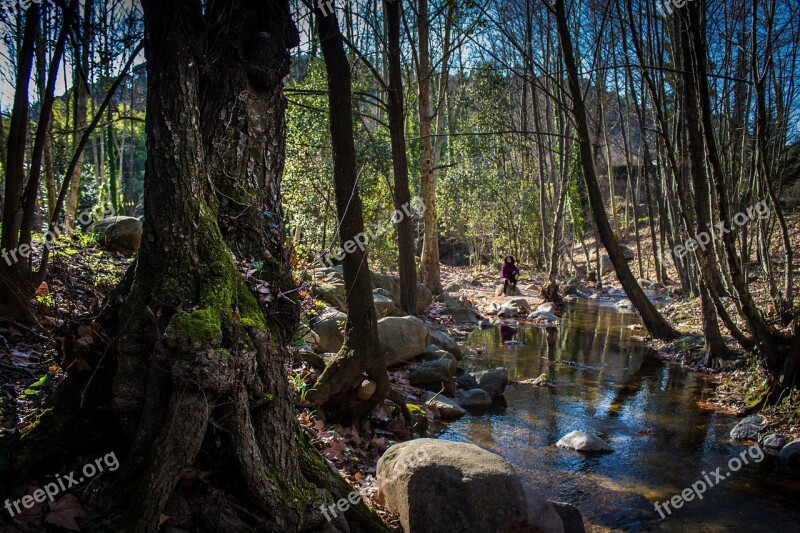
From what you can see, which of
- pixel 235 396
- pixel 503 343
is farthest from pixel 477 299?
pixel 235 396

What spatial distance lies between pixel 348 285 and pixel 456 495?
2.55 metres

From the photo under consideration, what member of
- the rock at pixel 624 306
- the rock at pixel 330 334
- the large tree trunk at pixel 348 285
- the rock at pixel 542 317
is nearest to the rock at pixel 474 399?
the rock at pixel 330 334

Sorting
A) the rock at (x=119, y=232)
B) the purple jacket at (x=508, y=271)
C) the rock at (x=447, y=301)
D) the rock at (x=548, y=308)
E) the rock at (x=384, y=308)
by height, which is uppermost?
the rock at (x=119, y=232)

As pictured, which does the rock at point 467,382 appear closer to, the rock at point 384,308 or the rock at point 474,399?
the rock at point 474,399

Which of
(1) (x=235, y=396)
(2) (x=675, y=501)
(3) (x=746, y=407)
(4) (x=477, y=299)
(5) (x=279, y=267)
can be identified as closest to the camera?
(1) (x=235, y=396)

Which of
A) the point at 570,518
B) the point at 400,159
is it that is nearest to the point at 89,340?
the point at 570,518

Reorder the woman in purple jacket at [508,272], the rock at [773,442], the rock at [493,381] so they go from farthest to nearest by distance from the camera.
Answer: the woman in purple jacket at [508,272] → the rock at [493,381] → the rock at [773,442]

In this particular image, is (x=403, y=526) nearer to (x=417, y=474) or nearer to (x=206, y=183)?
(x=417, y=474)

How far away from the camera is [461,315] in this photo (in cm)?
1495

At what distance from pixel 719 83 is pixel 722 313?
7363 millimetres

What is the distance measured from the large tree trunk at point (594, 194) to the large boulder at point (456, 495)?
7.43m

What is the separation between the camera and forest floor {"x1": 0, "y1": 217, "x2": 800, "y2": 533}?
10.8 feet

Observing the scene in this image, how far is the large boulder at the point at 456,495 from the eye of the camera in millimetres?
3838

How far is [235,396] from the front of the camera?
8.95 ft
